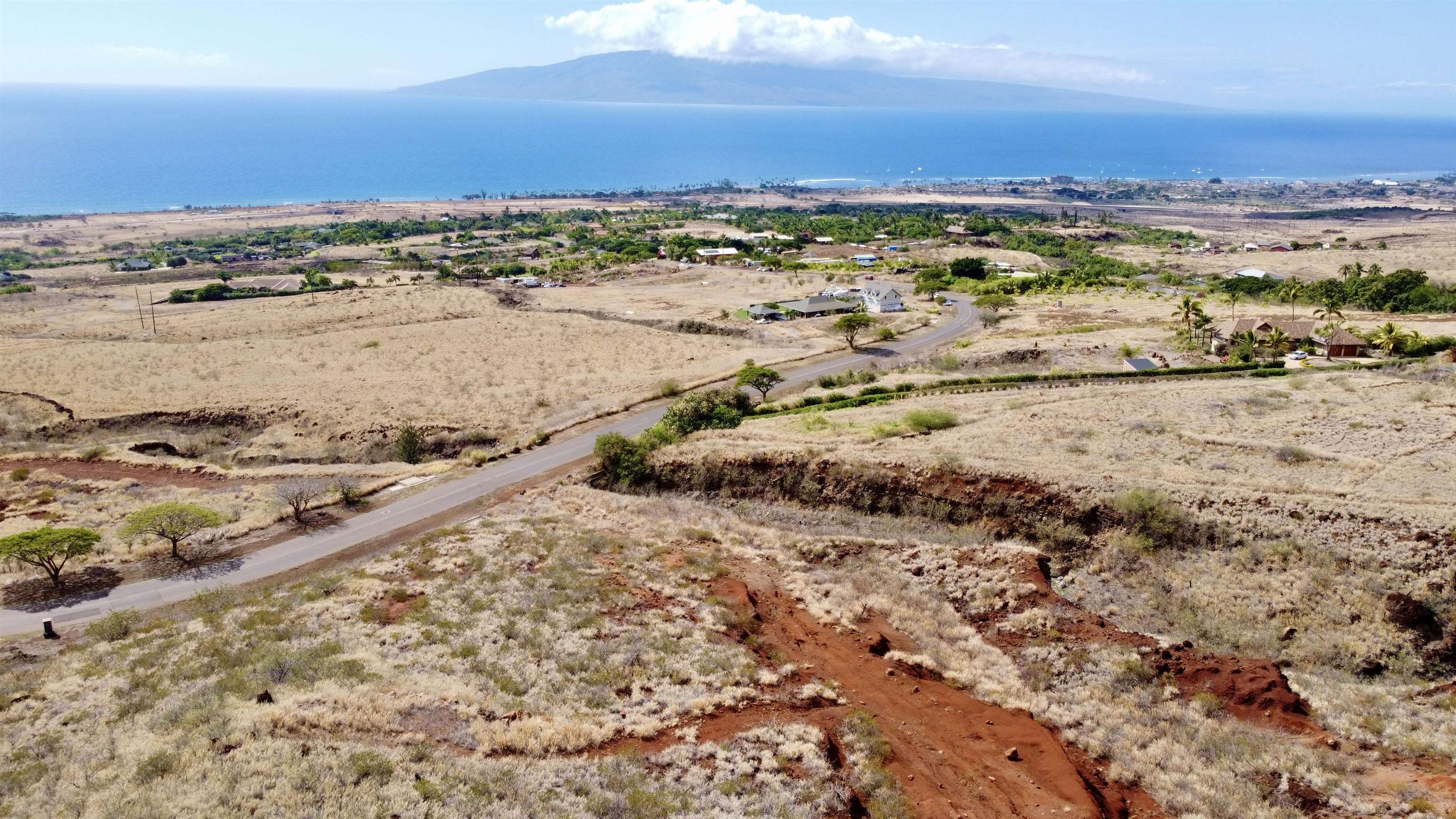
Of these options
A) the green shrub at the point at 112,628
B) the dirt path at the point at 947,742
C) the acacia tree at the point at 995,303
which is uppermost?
the acacia tree at the point at 995,303

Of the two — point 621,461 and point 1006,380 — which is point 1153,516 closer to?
point 1006,380

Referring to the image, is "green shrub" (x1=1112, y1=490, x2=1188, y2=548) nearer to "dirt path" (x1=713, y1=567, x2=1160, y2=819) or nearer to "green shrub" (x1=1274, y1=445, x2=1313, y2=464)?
"green shrub" (x1=1274, y1=445, x2=1313, y2=464)

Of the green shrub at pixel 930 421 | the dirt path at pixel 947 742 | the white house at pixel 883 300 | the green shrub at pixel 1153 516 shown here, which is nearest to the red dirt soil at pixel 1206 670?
the dirt path at pixel 947 742

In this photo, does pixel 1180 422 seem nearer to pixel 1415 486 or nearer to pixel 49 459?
pixel 1415 486

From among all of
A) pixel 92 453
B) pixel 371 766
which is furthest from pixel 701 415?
pixel 92 453

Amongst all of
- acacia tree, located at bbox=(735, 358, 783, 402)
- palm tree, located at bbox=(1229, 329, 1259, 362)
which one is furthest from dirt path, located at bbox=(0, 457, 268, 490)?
palm tree, located at bbox=(1229, 329, 1259, 362)

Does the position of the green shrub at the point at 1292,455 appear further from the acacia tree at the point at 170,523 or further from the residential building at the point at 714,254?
the residential building at the point at 714,254

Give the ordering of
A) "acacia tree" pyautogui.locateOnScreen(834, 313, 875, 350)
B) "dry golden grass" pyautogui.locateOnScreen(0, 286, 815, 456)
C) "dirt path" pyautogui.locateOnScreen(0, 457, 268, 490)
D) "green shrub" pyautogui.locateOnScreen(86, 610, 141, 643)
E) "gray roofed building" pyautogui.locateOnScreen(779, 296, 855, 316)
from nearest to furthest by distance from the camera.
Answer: "green shrub" pyautogui.locateOnScreen(86, 610, 141, 643)
"dirt path" pyautogui.locateOnScreen(0, 457, 268, 490)
"dry golden grass" pyautogui.locateOnScreen(0, 286, 815, 456)
"acacia tree" pyautogui.locateOnScreen(834, 313, 875, 350)
"gray roofed building" pyautogui.locateOnScreen(779, 296, 855, 316)
